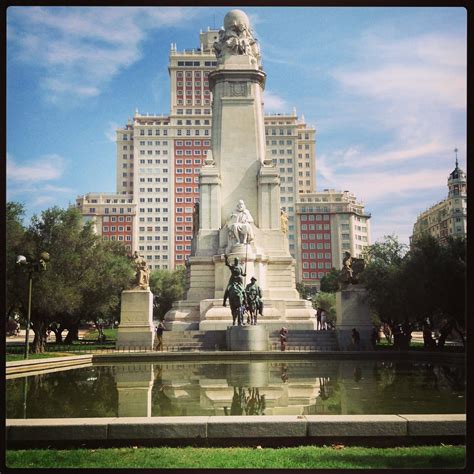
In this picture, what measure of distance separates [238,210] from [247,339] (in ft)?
41.3

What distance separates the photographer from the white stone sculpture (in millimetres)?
39031

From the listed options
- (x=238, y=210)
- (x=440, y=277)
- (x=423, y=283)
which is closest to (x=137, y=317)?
(x=238, y=210)

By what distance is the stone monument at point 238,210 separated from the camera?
1350 inches

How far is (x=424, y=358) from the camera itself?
22406 mm

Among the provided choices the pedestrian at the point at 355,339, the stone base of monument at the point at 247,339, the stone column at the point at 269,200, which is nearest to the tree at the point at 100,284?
the stone column at the point at 269,200

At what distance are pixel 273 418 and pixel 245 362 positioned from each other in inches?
561

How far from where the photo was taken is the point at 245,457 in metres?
6.64

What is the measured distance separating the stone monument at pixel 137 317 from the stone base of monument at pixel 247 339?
6037 mm

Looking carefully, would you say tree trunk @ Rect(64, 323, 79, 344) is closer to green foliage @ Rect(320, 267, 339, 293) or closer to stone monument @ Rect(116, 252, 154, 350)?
stone monument @ Rect(116, 252, 154, 350)

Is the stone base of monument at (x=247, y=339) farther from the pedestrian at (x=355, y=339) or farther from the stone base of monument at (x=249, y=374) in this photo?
the pedestrian at (x=355, y=339)

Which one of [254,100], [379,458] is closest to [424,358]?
[379,458]

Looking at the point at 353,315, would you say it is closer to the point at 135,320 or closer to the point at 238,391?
→ the point at 135,320

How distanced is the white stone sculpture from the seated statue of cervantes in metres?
11.1

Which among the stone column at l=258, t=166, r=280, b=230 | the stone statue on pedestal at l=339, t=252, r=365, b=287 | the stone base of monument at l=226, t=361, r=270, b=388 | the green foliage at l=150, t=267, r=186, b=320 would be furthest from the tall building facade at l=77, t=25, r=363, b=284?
the stone base of monument at l=226, t=361, r=270, b=388
